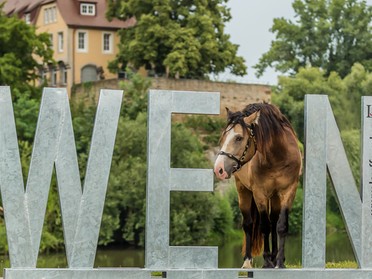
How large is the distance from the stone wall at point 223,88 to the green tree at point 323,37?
956cm

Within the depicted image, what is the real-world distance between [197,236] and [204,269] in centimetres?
3517

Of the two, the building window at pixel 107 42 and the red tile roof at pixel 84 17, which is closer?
the red tile roof at pixel 84 17

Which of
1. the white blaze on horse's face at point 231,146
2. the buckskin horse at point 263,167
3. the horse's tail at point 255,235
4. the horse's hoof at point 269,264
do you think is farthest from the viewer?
the horse's tail at point 255,235

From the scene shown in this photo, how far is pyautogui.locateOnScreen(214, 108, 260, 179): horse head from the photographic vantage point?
42.9 feet

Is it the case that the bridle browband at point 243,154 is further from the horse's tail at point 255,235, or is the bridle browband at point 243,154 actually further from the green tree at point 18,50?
the green tree at point 18,50

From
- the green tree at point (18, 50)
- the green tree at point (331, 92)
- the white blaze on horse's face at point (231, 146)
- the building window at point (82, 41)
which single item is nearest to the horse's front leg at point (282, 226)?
the white blaze on horse's face at point (231, 146)

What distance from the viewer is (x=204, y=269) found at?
13.5m

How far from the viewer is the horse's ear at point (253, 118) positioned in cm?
1330

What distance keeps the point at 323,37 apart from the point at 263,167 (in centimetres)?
5793

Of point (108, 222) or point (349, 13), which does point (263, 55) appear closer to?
point (349, 13)

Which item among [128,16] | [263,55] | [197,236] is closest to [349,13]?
[263,55]

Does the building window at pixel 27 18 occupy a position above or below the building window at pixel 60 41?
above

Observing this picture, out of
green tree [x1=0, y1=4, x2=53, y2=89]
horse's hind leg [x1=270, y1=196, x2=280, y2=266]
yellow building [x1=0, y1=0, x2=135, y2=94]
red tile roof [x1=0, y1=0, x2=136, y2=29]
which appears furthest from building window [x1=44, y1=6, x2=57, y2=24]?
horse's hind leg [x1=270, y1=196, x2=280, y2=266]

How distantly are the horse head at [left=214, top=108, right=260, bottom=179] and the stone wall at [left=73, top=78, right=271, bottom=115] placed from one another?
145 feet
